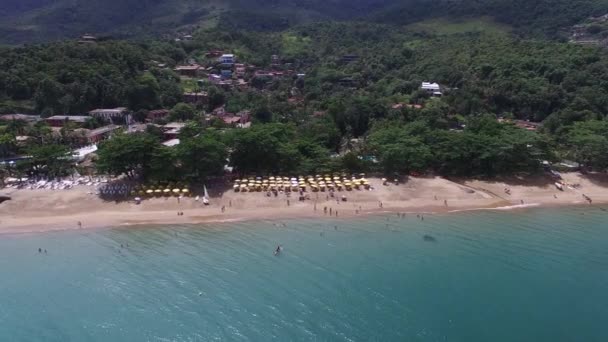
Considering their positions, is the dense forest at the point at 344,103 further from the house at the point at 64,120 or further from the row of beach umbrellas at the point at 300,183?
the house at the point at 64,120

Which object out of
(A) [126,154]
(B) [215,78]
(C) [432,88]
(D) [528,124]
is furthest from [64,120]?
(D) [528,124]

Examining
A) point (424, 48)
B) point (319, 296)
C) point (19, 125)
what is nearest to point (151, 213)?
point (319, 296)

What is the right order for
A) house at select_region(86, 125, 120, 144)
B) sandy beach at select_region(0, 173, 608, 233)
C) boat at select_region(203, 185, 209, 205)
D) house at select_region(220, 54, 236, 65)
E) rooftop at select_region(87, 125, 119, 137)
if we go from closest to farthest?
sandy beach at select_region(0, 173, 608, 233) < boat at select_region(203, 185, 209, 205) < house at select_region(86, 125, 120, 144) < rooftop at select_region(87, 125, 119, 137) < house at select_region(220, 54, 236, 65)

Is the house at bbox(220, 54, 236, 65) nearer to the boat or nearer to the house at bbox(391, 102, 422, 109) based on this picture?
the house at bbox(391, 102, 422, 109)

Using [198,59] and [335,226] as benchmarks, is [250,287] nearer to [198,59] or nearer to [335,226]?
[335,226]

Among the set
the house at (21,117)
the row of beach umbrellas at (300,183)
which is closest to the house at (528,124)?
the row of beach umbrellas at (300,183)

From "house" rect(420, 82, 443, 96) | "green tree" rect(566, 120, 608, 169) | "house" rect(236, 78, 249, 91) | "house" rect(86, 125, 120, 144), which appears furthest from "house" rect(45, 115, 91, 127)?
"green tree" rect(566, 120, 608, 169)
